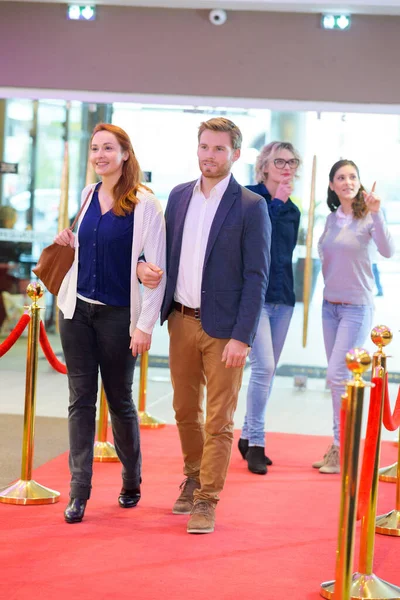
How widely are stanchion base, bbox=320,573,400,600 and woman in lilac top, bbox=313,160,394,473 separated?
2.08 m

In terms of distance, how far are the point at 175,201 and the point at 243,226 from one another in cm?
39

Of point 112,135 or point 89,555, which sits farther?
point 112,135

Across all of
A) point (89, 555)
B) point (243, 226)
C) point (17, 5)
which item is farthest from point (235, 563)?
point (17, 5)

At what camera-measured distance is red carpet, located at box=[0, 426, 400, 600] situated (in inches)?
136

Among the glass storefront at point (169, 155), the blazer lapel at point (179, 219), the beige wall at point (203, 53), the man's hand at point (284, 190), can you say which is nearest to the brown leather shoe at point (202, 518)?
the blazer lapel at point (179, 219)

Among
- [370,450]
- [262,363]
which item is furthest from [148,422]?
[370,450]

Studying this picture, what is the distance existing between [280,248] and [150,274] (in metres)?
1.62

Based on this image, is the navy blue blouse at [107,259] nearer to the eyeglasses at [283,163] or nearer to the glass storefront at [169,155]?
the eyeglasses at [283,163]

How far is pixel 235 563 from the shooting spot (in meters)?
3.77

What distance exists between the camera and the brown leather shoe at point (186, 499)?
451cm

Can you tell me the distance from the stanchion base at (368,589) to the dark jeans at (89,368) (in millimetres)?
1307

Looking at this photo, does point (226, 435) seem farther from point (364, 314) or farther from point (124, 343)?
point (364, 314)

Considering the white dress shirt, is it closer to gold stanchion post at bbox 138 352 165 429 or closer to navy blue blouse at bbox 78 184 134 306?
navy blue blouse at bbox 78 184 134 306

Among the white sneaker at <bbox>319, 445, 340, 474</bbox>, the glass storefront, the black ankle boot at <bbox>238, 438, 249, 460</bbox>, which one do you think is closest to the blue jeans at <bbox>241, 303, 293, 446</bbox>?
the black ankle boot at <bbox>238, 438, 249, 460</bbox>
